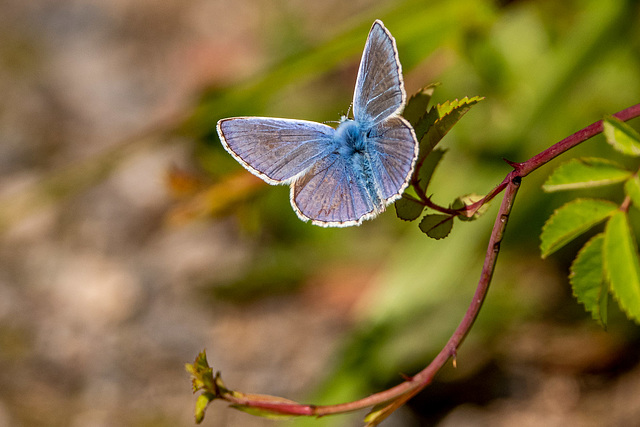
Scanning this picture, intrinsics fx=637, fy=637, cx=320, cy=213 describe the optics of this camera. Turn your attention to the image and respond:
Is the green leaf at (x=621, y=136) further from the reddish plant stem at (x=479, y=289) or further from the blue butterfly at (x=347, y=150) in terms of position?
the blue butterfly at (x=347, y=150)

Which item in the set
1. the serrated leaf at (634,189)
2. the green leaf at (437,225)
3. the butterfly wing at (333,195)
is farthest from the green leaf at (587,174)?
the butterfly wing at (333,195)

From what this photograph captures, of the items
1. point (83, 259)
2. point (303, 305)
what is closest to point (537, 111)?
point (303, 305)

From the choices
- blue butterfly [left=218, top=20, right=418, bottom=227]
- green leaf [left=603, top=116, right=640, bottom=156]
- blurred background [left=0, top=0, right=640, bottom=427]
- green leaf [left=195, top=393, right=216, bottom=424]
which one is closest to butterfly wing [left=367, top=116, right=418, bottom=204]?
blue butterfly [left=218, top=20, right=418, bottom=227]

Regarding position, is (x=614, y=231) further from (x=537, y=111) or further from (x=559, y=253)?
(x=559, y=253)

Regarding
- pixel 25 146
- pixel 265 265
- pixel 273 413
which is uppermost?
pixel 25 146

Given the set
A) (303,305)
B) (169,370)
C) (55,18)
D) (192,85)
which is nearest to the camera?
(169,370)
